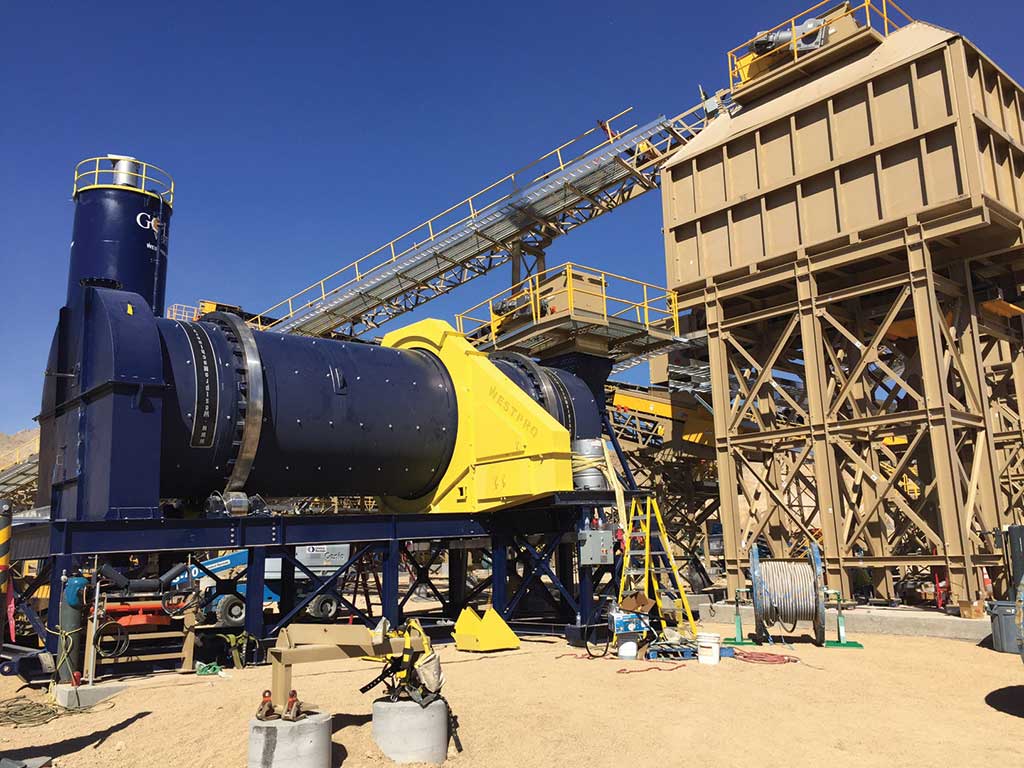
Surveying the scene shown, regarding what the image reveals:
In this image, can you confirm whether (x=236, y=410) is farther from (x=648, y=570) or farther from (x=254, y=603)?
(x=648, y=570)

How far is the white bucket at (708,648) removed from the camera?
38.7ft

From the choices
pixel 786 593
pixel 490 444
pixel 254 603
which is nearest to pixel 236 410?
pixel 254 603

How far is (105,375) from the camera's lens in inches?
443

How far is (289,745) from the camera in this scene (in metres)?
6.31

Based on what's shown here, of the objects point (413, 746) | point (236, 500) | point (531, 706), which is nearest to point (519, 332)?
point (236, 500)

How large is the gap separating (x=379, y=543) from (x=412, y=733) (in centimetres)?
718

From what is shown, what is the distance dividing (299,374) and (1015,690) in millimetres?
10773

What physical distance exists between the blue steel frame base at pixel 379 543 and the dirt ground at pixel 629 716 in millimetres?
1566

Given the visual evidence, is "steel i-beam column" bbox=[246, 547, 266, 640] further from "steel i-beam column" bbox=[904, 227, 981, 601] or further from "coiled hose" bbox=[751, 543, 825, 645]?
"steel i-beam column" bbox=[904, 227, 981, 601]

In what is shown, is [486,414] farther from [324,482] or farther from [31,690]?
[31,690]

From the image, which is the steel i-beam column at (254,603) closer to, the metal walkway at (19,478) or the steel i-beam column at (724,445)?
the steel i-beam column at (724,445)

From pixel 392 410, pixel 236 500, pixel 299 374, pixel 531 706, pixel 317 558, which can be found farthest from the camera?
pixel 317 558

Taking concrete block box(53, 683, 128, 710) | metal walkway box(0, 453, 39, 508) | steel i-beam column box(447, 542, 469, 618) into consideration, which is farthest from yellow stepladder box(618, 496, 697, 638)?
metal walkway box(0, 453, 39, 508)

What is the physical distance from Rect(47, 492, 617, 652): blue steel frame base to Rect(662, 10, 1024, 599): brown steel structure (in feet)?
19.2
